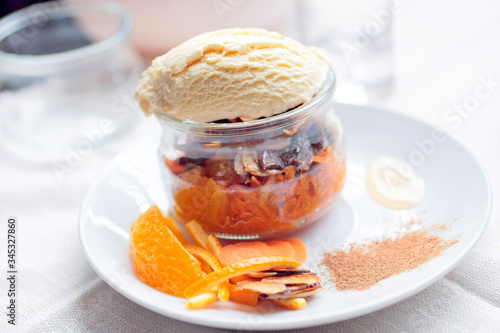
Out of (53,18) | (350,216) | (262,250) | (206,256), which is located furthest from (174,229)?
(53,18)

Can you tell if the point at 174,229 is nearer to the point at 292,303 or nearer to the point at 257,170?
the point at 257,170

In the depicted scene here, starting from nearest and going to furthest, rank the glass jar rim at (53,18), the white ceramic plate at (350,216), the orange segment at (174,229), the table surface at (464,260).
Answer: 1. the white ceramic plate at (350,216)
2. the table surface at (464,260)
3. the orange segment at (174,229)
4. the glass jar rim at (53,18)

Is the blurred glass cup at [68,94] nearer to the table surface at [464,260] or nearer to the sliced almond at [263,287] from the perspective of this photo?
the table surface at [464,260]

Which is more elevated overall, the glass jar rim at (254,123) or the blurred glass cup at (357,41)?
the glass jar rim at (254,123)

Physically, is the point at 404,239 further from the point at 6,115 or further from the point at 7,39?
the point at 7,39

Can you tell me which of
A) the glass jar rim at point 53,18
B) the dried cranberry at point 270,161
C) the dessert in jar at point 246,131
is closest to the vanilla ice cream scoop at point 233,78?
the dessert in jar at point 246,131

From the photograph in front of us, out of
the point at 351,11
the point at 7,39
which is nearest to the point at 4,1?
the point at 7,39
